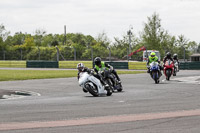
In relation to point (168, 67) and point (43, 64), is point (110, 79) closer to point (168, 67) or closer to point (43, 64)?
point (168, 67)

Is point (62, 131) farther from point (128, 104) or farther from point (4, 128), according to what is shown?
point (128, 104)

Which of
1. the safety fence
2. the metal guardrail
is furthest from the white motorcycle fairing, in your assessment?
the metal guardrail

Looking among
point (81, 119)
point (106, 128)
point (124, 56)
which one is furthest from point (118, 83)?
point (124, 56)

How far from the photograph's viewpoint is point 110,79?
1762 cm

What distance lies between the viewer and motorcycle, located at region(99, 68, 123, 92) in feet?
56.4

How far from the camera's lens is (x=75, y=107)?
38.6 ft

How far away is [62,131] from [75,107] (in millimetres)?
3942

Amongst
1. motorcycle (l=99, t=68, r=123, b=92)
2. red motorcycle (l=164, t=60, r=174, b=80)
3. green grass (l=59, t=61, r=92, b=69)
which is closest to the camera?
motorcycle (l=99, t=68, r=123, b=92)

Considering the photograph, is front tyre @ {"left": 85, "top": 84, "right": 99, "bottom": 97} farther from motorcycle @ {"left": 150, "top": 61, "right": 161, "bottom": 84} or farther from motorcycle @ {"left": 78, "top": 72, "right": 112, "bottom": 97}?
motorcycle @ {"left": 150, "top": 61, "right": 161, "bottom": 84}

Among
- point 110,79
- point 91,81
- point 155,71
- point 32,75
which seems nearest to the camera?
point 91,81

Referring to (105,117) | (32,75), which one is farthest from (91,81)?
(32,75)

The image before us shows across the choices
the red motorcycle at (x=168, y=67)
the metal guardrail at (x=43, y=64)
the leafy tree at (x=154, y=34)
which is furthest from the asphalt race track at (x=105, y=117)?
the leafy tree at (x=154, y=34)

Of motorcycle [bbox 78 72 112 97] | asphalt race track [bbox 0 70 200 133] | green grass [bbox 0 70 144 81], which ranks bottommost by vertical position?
green grass [bbox 0 70 144 81]

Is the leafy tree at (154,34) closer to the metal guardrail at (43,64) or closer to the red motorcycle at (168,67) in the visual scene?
the metal guardrail at (43,64)
